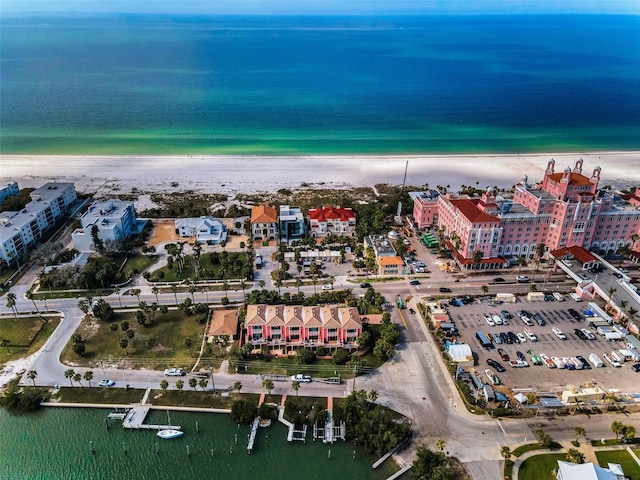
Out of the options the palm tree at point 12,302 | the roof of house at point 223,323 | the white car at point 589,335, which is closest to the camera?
the roof of house at point 223,323

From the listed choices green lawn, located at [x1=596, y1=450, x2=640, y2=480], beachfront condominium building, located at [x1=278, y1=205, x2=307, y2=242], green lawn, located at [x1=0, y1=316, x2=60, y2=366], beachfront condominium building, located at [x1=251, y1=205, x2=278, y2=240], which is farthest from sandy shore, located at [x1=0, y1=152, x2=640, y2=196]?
green lawn, located at [x1=596, y1=450, x2=640, y2=480]

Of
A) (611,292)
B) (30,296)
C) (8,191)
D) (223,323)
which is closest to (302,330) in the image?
(223,323)

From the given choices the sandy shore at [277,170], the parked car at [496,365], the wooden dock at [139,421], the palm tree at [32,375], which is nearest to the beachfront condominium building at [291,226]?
the sandy shore at [277,170]

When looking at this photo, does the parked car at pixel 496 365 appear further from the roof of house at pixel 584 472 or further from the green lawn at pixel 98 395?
the green lawn at pixel 98 395

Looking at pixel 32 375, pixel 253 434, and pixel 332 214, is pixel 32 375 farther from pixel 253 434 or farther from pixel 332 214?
pixel 332 214

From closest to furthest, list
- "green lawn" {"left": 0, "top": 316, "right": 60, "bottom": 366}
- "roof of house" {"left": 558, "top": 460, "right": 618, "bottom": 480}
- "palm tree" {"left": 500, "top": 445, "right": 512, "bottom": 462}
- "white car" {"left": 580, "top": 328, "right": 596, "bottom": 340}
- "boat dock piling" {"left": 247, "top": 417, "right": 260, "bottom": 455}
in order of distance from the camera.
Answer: "roof of house" {"left": 558, "top": 460, "right": 618, "bottom": 480}, "palm tree" {"left": 500, "top": 445, "right": 512, "bottom": 462}, "boat dock piling" {"left": 247, "top": 417, "right": 260, "bottom": 455}, "green lawn" {"left": 0, "top": 316, "right": 60, "bottom": 366}, "white car" {"left": 580, "top": 328, "right": 596, "bottom": 340}

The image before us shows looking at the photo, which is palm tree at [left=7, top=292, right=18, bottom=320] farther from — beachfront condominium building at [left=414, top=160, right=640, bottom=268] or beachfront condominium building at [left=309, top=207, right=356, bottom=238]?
beachfront condominium building at [left=414, top=160, right=640, bottom=268]

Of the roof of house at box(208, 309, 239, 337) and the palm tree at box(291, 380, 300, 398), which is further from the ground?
the roof of house at box(208, 309, 239, 337)
